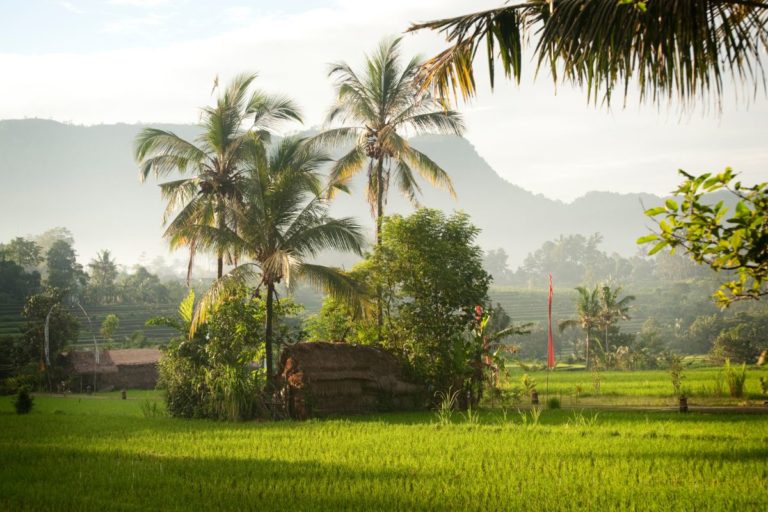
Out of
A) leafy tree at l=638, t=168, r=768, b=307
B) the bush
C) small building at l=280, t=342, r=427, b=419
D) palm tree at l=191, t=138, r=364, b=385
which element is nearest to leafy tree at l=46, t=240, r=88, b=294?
the bush

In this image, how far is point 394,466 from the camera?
9766 mm

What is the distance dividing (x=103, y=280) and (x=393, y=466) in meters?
72.0

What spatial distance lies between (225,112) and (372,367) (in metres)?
Answer: 9.70

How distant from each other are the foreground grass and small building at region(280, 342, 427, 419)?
2340mm

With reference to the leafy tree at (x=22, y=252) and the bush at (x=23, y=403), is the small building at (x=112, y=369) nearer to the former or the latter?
the bush at (x=23, y=403)

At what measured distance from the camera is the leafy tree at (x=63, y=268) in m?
68.6

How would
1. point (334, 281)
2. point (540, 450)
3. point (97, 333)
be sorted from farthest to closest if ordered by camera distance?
point (97, 333) → point (334, 281) → point (540, 450)

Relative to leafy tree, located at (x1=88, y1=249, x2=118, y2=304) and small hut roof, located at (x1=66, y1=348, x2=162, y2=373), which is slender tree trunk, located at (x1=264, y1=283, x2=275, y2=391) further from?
leafy tree, located at (x1=88, y1=249, x2=118, y2=304)

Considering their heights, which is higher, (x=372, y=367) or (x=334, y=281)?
(x=334, y=281)

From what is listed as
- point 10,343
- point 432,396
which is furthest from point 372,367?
point 10,343

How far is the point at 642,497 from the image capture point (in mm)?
7699

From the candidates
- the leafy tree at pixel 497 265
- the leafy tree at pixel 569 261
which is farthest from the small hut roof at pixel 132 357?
the leafy tree at pixel 497 265

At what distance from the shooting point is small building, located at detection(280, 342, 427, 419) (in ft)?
58.0

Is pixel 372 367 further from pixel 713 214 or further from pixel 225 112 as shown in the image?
pixel 713 214
